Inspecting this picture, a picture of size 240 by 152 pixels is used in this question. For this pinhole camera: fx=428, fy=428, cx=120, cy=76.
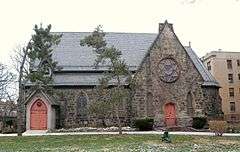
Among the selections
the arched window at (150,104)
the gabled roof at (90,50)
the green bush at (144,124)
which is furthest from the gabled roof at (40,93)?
the arched window at (150,104)

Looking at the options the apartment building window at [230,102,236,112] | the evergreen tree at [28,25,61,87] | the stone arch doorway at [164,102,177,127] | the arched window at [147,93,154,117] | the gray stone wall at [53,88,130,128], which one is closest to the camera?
the evergreen tree at [28,25,61,87]

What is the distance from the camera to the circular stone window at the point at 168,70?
142 feet

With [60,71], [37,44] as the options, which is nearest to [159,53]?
[60,71]

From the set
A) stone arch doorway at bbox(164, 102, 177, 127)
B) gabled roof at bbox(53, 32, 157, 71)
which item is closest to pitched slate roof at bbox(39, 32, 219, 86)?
gabled roof at bbox(53, 32, 157, 71)

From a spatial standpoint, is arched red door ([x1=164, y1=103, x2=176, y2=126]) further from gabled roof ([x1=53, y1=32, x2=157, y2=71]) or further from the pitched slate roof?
gabled roof ([x1=53, y1=32, x2=157, y2=71])

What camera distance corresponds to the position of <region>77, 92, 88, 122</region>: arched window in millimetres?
43156

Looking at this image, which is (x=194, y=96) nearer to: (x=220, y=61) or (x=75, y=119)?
(x=75, y=119)

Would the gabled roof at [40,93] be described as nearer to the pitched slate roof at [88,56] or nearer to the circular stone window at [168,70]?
the pitched slate roof at [88,56]

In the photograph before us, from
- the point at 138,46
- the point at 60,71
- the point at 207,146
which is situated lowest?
the point at 207,146

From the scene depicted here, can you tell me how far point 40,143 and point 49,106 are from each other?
15.4 meters

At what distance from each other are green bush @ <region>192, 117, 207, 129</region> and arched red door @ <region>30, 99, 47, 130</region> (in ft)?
47.3

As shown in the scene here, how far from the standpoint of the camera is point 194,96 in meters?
43.1

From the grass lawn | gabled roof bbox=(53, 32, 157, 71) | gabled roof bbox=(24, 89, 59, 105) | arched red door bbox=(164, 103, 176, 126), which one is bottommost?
the grass lawn

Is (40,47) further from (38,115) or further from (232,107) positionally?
(232,107)
